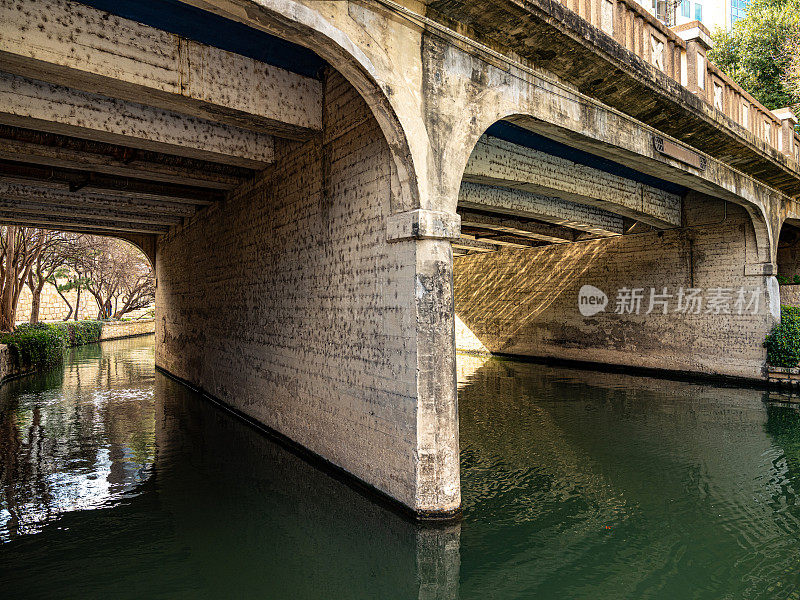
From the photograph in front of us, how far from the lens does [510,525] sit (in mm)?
4793

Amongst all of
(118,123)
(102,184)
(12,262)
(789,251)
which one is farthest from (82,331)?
(789,251)

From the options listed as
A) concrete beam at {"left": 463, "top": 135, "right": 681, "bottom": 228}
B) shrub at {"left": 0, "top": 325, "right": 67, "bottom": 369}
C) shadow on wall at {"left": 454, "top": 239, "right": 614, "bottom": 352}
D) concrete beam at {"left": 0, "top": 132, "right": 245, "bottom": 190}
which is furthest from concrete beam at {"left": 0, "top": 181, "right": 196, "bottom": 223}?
shadow on wall at {"left": 454, "top": 239, "right": 614, "bottom": 352}

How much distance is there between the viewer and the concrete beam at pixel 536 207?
374 inches

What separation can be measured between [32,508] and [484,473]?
4.77 m

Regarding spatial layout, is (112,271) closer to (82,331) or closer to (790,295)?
(82,331)

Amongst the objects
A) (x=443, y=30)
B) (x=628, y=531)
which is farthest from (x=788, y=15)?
(x=628, y=531)

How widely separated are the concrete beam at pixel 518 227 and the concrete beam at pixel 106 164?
5102 mm

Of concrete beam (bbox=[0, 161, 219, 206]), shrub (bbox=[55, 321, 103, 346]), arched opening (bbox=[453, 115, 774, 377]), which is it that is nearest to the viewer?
concrete beam (bbox=[0, 161, 219, 206])

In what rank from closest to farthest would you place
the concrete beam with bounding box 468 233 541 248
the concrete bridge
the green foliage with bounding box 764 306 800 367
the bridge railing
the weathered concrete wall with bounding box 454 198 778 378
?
the concrete bridge
the bridge railing
the green foliage with bounding box 764 306 800 367
the weathered concrete wall with bounding box 454 198 778 378
the concrete beam with bounding box 468 233 541 248

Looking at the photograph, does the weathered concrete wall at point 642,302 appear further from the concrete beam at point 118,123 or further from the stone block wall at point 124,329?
the stone block wall at point 124,329

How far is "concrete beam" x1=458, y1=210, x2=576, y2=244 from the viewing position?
11.6 m

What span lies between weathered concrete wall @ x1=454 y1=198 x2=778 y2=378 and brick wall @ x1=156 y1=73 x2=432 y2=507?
9924mm

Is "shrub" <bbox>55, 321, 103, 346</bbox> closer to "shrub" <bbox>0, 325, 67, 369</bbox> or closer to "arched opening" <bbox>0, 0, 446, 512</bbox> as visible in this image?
"shrub" <bbox>0, 325, 67, 369</bbox>

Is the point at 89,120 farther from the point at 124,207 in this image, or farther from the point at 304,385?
the point at 124,207
